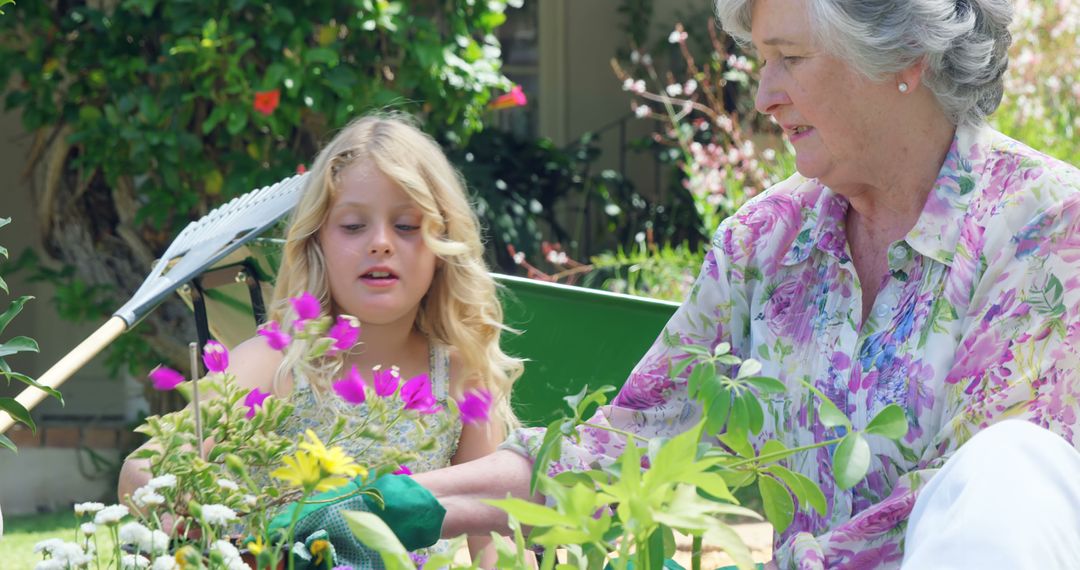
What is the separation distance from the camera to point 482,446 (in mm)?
2375

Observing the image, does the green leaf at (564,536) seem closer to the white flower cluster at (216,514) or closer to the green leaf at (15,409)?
the white flower cluster at (216,514)

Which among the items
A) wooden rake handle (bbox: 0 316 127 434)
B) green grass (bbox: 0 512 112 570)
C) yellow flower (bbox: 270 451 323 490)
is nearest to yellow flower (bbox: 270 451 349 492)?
yellow flower (bbox: 270 451 323 490)

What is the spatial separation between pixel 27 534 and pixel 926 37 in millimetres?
3497

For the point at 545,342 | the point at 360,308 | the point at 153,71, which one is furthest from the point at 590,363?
the point at 153,71

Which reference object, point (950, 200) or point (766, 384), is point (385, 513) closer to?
point (766, 384)

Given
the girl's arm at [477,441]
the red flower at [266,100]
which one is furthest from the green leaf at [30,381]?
the red flower at [266,100]

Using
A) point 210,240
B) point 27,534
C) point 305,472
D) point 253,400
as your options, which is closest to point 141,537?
point 305,472

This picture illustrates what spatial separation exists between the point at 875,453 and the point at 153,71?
321cm

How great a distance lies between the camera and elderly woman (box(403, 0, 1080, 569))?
1546 millimetres

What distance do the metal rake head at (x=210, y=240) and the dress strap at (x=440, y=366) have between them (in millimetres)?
377

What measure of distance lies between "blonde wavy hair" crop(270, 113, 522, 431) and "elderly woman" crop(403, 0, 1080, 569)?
1.91 ft

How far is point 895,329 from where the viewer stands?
67.2 inches

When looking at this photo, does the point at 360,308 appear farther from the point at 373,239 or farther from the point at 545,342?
the point at 545,342

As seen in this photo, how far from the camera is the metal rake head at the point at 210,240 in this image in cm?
220
